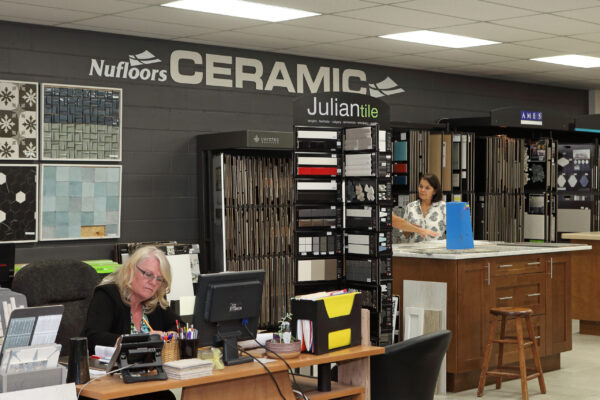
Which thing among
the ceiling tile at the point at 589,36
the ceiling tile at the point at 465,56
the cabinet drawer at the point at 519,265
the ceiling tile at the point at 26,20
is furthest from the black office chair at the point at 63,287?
the ceiling tile at the point at 589,36

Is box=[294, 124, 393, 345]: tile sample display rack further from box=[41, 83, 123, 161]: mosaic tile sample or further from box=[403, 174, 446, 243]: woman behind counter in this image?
box=[41, 83, 123, 161]: mosaic tile sample

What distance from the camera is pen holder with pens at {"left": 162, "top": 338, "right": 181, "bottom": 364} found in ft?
12.2

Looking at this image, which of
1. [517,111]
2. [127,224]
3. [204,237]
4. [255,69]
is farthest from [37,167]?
[517,111]

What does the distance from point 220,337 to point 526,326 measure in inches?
143

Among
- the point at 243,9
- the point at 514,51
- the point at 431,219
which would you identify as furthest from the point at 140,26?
the point at 514,51

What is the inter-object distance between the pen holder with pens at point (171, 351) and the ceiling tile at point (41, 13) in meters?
3.57

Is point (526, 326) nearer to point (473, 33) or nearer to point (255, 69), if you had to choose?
point (473, 33)

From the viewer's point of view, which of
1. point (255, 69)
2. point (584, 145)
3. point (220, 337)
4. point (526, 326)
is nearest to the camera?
point (220, 337)

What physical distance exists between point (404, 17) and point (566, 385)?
3123mm

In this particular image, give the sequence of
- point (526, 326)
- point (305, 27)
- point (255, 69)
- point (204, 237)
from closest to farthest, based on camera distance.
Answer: point (526, 326) < point (305, 27) < point (204, 237) < point (255, 69)

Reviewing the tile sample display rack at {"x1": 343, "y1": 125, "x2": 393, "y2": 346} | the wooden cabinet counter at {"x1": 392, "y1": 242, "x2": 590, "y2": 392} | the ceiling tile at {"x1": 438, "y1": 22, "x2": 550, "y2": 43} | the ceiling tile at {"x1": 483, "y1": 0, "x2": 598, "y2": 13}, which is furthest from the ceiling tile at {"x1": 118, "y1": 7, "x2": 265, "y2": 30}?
the wooden cabinet counter at {"x1": 392, "y1": 242, "x2": 590, "y2": 392}

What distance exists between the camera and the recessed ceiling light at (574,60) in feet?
30.6

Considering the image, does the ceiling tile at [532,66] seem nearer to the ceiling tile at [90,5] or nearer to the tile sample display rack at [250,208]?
the tile sample display rack at [250,208]

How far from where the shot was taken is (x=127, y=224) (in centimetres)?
754
